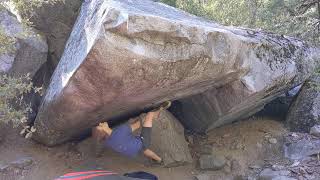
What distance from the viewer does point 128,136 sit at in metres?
5.73

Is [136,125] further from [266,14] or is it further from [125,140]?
[266,14]

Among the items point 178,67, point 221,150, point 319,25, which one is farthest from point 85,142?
point 319,25

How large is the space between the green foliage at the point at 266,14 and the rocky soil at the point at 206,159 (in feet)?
11.4

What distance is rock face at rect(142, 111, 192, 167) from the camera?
20.1 feet

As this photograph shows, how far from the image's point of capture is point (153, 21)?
13.5 ft

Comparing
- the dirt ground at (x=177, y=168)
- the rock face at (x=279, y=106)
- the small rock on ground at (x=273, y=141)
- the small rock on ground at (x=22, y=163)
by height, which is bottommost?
the small rock on ground at (x=22, y=163)

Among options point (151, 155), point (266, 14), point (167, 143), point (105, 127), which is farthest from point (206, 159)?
point (266, 14)

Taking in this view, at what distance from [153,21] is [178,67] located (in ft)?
2.20

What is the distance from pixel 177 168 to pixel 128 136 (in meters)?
0.98

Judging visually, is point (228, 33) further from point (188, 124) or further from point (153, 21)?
point (188, 124)

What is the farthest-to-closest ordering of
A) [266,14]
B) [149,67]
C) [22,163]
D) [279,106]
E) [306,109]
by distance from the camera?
1. [266,14]
2. [279,106]
3. [306,109]
4. [22,163]
5. [149,67]

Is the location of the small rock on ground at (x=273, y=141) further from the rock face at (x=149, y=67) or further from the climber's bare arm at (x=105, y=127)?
the climber's bare arm at (x=105, y=127)

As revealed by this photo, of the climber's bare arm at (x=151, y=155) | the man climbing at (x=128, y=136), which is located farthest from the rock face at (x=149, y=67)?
the climber's bare arm at (x=151, y=155)

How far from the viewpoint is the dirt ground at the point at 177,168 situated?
19.7 feet
